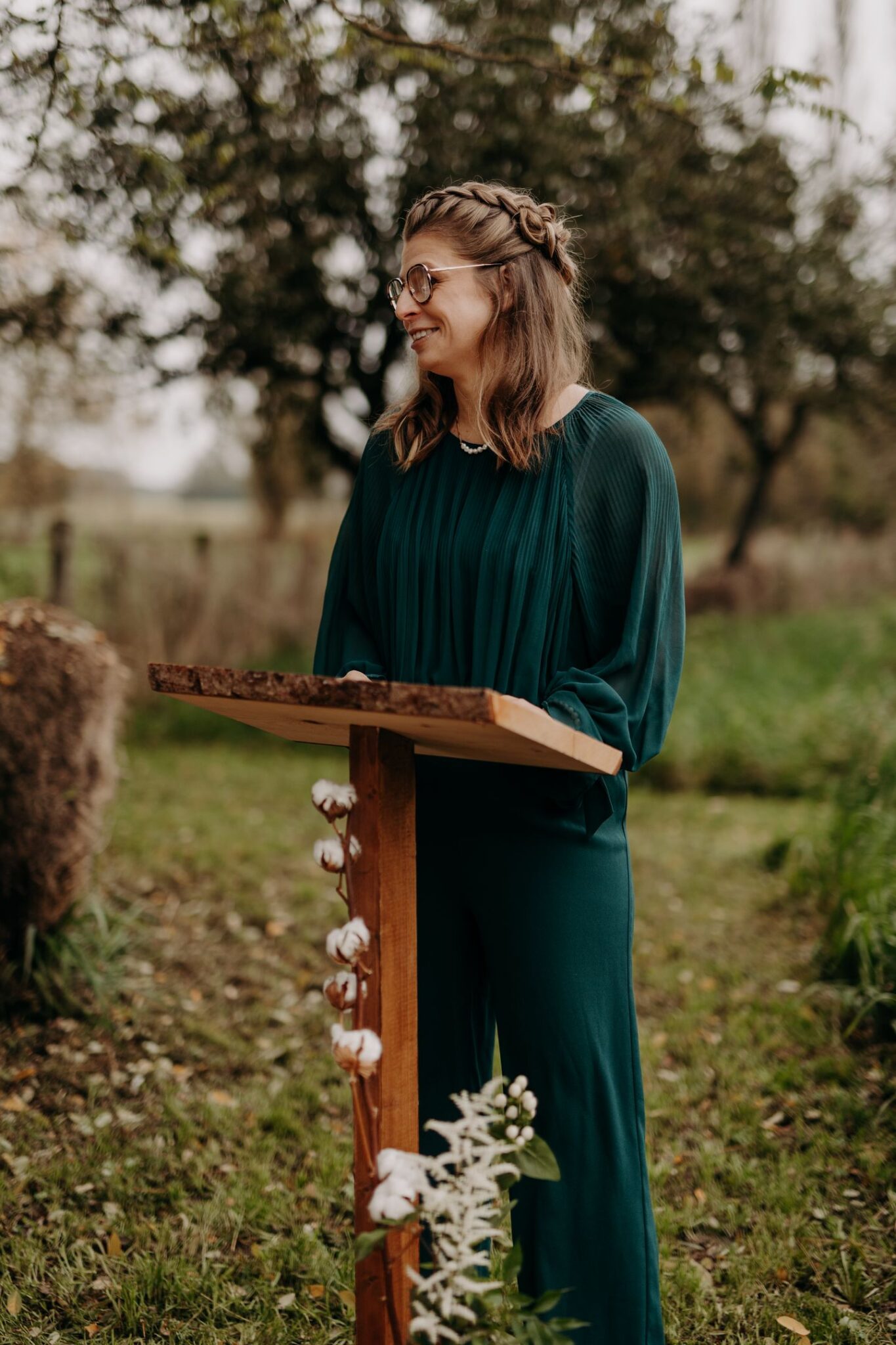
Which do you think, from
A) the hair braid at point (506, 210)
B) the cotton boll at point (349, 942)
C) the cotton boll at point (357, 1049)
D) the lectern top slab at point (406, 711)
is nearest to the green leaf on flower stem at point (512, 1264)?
the cotton boll at point (357, 1049)

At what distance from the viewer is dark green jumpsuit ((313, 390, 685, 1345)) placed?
5.90 ft

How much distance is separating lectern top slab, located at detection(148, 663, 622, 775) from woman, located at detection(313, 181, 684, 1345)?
0.24 m

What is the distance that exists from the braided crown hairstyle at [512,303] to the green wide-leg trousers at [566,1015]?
0.62 metres

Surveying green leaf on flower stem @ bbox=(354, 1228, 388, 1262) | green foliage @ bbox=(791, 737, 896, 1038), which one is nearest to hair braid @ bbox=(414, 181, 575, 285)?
green leaf on flower stem @ bbox=(354, 1228, 388, 1262)

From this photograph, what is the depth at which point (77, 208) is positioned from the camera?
581cm

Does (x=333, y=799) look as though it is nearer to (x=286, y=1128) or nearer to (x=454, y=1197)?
(x=454, y=1197)

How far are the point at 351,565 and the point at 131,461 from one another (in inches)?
612

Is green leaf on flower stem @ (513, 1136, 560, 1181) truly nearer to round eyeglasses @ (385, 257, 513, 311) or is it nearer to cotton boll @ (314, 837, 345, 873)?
cotton boll @ (314, 837, 345, 873)

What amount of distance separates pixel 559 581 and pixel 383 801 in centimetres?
51

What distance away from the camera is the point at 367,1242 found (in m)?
1.46

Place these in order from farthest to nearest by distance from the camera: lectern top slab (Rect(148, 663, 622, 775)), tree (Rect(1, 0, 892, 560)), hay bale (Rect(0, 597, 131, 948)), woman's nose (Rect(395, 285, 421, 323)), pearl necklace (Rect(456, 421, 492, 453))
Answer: tree (Rect(1, 0, 892, 560)) → hay bale (Rect(0, 597, 131, 948)) → pearl necklace (Rect(456, 421, 492, 453)) → woman's nose (Rect(395, 285, 421, 323)) → lectern top slab (Rect(148, 663, 622, 775))

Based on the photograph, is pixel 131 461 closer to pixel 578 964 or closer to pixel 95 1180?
pixel 95 1180

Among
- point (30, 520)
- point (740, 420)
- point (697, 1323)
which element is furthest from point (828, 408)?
point (697, 1323)

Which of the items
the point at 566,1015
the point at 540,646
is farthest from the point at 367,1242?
the point at 540,646
